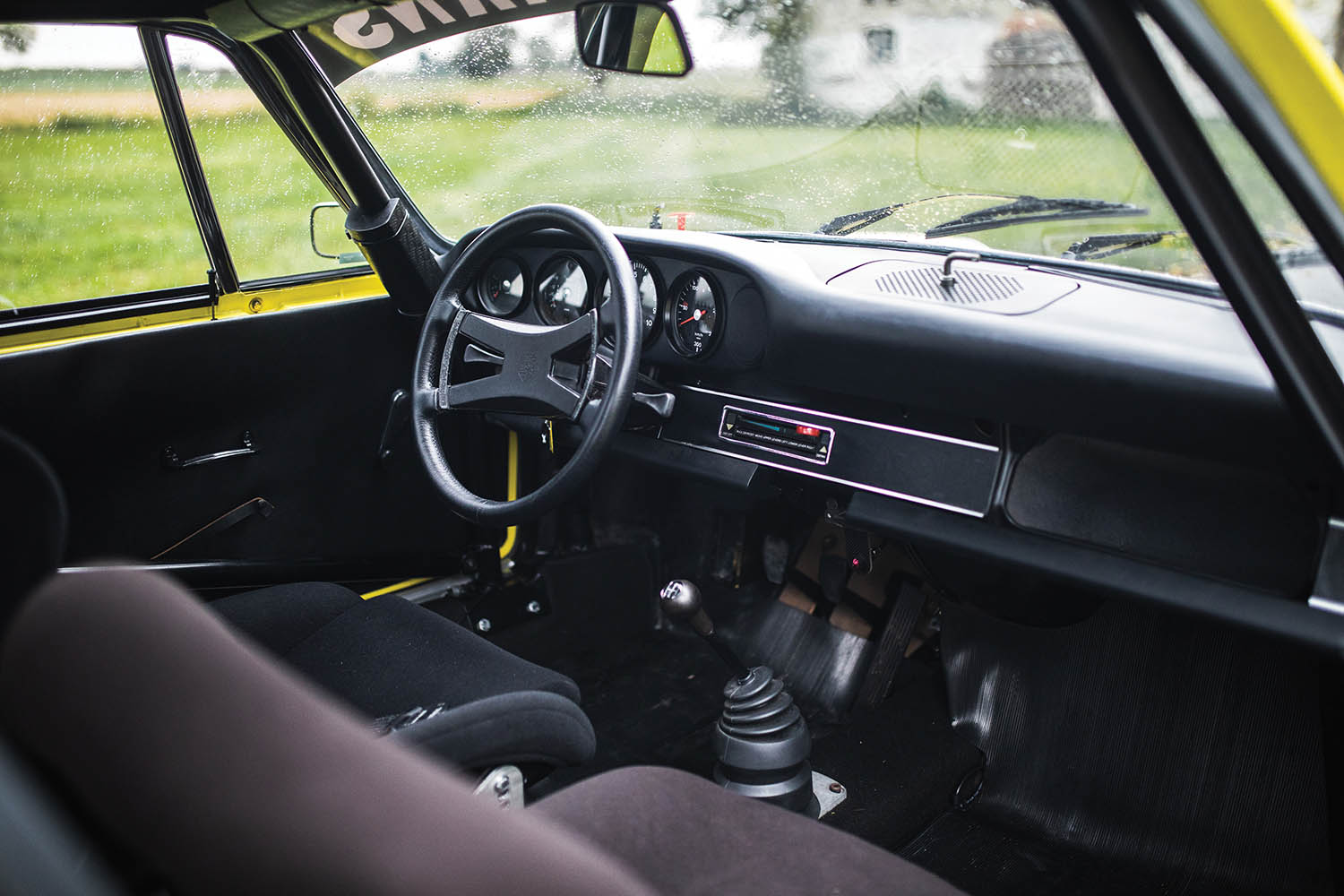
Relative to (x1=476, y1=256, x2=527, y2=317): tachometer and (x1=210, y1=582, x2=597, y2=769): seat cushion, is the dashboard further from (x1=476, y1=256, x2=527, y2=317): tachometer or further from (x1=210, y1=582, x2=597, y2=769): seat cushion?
(x1=210, y1=582, x2=597, y2=769): seat cushion

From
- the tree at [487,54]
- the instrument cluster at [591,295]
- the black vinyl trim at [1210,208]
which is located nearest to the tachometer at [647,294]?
the instrument cluster at [591,295]

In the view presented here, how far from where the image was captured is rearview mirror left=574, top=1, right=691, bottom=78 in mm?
1934

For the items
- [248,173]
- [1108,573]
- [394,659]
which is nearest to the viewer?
[1108,573]

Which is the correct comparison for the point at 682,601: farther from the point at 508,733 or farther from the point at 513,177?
the point at 513,177

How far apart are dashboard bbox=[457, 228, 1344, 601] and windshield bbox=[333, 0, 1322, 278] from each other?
0.31 feet

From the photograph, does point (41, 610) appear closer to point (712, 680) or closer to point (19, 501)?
point (19, 501)

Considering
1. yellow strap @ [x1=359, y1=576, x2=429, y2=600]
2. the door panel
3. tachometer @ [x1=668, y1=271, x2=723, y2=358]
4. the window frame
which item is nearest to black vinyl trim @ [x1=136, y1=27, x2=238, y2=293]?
the window frame

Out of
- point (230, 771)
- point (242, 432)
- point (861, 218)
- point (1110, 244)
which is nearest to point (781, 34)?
point (861, 218)

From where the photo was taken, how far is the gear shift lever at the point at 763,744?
2193 mm

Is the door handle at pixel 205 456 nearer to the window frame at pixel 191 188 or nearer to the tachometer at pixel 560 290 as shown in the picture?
the window frame at pixel 191 188

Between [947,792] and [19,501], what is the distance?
1975 mm

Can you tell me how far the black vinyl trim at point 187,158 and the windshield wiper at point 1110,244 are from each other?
5.87 feet

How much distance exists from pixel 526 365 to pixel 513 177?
2.55ft

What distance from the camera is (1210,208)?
1.01 metres
